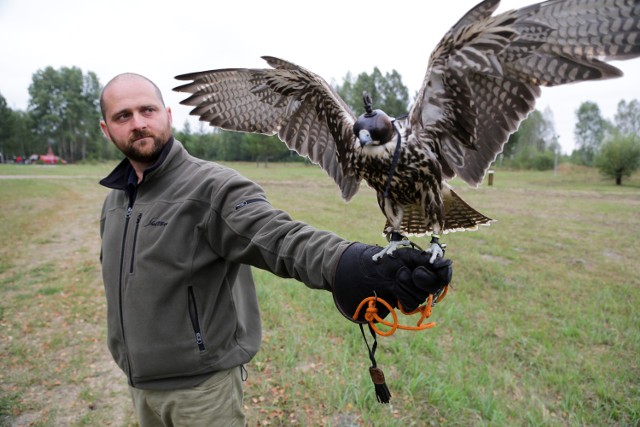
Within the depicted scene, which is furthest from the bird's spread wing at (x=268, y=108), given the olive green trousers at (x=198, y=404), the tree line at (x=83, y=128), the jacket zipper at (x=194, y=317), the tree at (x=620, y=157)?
the tree line at (x=83, y=128)

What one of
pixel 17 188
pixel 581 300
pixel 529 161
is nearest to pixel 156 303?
pixel 581 300

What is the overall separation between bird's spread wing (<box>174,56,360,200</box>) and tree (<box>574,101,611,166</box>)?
63792mm

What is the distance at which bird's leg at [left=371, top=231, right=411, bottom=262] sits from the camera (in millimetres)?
1416

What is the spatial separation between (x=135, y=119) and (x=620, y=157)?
3642cm

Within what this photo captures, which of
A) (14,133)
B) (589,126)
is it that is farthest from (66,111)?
(589,126)

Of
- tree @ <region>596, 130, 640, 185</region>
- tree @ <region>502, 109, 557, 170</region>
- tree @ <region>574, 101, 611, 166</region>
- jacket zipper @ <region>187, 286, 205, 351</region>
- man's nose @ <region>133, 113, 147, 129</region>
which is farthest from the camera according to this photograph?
tree @ <region>574, 101, 611, 166</region>

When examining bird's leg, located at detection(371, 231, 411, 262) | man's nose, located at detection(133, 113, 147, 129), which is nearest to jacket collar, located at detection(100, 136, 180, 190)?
man's nose, located at detection(133, 113, 147, 129)

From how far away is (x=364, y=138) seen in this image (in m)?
1.53

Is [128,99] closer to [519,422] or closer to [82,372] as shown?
[82,372]

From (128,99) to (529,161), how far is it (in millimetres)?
43298

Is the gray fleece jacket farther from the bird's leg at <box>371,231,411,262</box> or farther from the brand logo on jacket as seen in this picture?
the bird's leg at <box>371,231,411,262</box>

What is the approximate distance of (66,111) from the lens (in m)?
60.2

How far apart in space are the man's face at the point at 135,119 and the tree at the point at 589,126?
64.6 meters

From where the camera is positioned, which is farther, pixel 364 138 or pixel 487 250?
pixel 487 250
